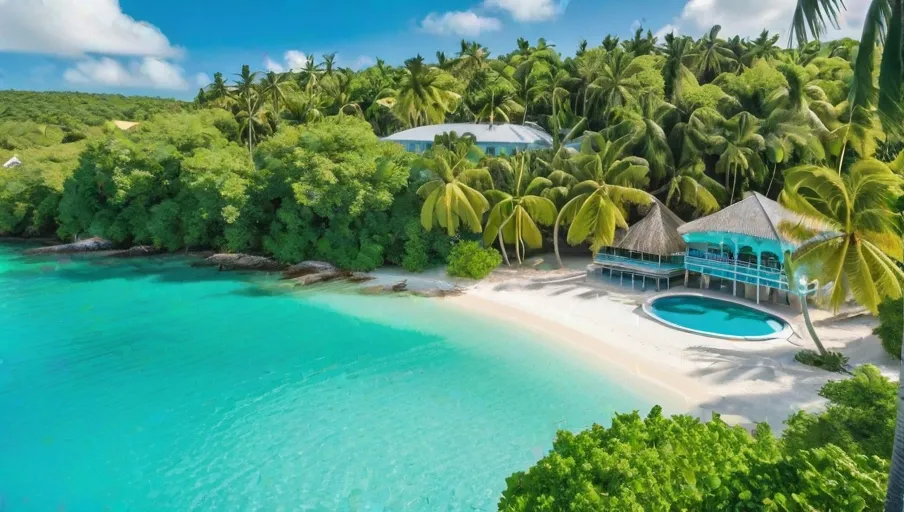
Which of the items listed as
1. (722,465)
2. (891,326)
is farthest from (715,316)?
(722,465)

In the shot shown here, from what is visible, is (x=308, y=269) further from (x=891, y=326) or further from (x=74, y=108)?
(x=74, y=108)

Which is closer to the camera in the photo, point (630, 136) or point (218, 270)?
point (630, 136)

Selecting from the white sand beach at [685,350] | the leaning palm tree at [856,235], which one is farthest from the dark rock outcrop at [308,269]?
the leaning palm tree at [856,235]

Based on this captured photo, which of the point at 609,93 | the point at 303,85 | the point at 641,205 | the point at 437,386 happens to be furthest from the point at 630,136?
the point at 303,85

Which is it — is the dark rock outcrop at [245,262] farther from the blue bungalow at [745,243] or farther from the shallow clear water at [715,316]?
the blue bungalow at [745,243]

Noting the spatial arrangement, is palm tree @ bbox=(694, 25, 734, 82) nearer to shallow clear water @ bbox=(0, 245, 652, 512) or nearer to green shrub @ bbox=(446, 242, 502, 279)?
green shrub @ bbox=(446, 242, 502, 279)

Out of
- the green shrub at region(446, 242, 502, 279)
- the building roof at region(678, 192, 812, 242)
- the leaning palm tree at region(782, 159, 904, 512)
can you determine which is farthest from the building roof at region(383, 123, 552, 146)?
the leaning palm tree at region(782, 159, 904, 512)

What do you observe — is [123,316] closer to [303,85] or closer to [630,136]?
[630,136]
